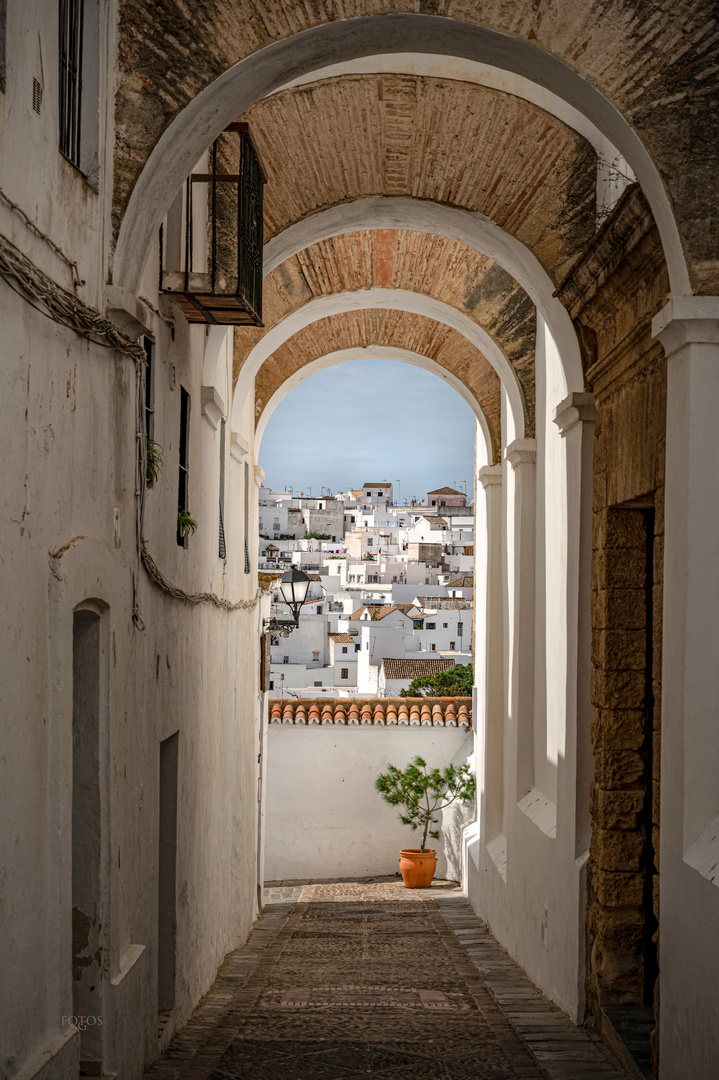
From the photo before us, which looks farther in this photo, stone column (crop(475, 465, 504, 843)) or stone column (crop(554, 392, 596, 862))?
stone column (crop(475, 465, 504, 843))

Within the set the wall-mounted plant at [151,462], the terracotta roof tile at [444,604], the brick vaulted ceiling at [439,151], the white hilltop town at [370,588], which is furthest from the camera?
the terracotta roof tile at [444,604]

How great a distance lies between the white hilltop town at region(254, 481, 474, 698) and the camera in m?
37.5

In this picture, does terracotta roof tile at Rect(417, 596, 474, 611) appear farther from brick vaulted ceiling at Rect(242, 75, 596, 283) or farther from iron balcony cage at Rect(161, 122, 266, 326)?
iron balcony cage at Rect(161, 122, 266, 326)

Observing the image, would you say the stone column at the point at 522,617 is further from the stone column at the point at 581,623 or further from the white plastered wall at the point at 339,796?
the white plastered wall at the point at 339,796

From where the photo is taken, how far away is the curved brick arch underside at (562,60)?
449 centimetres

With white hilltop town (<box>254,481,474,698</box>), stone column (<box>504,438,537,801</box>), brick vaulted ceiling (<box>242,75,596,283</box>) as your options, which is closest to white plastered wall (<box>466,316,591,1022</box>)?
stone column (<box>504,438,537,801</box>)

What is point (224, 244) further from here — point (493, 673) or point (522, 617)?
point (493, 673)

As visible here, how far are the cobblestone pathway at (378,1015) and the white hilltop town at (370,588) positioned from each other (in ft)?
21.5

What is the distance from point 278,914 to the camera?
42.2ft

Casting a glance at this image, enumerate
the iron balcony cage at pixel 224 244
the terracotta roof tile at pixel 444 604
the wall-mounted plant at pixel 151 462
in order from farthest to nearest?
the terracotta roof tile at pixel 444 604
the iron balcony cage at pixel 224 244
the wall-mounted plant at pixel 151 462

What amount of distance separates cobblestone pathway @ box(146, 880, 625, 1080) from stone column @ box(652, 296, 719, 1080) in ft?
4.10

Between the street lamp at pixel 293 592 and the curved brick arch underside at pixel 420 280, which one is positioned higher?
the curved brick arch underside at pixel 420 280

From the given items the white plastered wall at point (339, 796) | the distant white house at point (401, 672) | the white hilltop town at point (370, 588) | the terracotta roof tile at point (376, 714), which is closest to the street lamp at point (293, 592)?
the white hilltop town at point (370, 588)

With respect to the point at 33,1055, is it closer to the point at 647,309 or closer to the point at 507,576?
the point at 647,309
